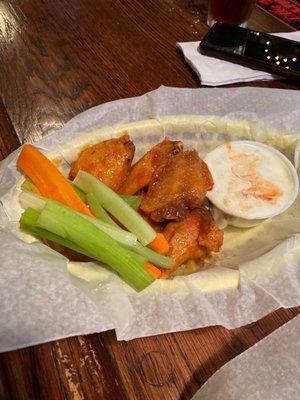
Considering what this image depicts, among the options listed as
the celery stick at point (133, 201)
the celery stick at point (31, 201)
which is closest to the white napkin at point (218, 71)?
the celery stick at point (133, 201)

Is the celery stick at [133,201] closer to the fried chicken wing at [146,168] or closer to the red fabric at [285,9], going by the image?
the fried chicken wing at [146,168]

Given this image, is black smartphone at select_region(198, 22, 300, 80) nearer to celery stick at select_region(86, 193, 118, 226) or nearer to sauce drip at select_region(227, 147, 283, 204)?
sauce drip at select_region(227, 147, 283, 204)

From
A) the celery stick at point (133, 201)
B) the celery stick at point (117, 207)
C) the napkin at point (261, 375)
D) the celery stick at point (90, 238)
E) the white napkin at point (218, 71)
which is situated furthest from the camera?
the white napkin at point (218, 71)

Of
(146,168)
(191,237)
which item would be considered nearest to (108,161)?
(146,168)

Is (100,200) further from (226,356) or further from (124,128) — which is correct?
(226,356)

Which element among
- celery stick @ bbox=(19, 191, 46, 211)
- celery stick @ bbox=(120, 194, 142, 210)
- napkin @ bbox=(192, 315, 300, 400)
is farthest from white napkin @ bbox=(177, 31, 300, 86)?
napkin @ bbox=(192, 315, 300, 400)

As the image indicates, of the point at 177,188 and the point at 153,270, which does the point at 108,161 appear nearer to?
the point at 177,188
